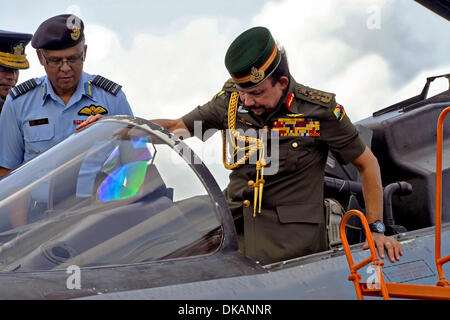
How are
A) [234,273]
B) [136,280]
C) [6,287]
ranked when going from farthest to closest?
[234,273] < [136,280] < [6,287]

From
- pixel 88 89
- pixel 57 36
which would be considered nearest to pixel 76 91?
pixel 88 89

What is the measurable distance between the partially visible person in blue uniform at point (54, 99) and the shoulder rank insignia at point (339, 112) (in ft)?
4.23

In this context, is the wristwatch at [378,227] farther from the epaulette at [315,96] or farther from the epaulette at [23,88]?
the epaulette at [23,88]

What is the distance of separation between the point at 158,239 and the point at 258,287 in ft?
1.08

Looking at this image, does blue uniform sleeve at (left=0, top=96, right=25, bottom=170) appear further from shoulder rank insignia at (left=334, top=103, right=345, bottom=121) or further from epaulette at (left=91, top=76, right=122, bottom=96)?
shoulder rank insignia at (left=334, top=103, right=345, bottom=121)

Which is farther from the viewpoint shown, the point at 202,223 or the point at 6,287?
the point at 202,223

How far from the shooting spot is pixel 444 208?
9.87ft

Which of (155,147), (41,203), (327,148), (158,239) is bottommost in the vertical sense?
(158,239)

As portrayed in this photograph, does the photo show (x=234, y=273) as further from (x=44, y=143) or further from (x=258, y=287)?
(x=44, y=143)

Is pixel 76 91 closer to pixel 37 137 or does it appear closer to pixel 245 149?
pixel 37 137

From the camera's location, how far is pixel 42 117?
3.55m

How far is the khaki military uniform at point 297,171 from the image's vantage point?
8.83ft

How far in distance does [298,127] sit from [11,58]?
3017 mm
